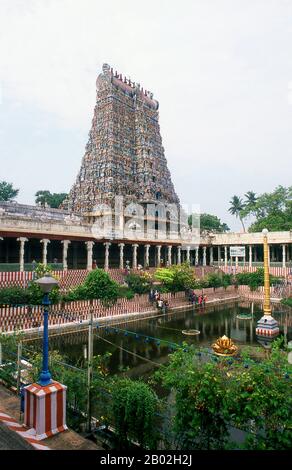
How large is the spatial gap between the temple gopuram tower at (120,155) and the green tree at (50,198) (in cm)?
2400

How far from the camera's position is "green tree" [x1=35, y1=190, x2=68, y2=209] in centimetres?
7500

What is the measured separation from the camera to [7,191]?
63.7m

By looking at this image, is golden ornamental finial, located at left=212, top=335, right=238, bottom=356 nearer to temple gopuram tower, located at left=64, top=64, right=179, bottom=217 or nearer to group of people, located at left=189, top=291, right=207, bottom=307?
group of people, located at left=189, top=291, right=207, bottom=307

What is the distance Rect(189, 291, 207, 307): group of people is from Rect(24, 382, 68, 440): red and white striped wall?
75.8 feet

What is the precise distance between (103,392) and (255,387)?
3602 millimetres

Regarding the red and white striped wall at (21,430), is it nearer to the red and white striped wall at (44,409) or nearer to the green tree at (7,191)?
the red and white striped wall at (44,409)

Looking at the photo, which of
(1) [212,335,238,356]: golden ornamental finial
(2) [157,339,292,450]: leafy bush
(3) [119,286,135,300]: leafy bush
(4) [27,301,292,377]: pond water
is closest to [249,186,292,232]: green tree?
(4) [27,301,292,377]: pond water

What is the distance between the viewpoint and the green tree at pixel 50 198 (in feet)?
246

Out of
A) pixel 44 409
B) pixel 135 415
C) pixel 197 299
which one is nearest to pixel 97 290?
pixel 197 299

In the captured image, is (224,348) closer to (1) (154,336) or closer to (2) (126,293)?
(1) (154,336)

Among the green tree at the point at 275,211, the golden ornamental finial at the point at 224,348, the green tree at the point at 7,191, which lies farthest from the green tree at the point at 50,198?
the golden ornamental finial at the point at 224,348

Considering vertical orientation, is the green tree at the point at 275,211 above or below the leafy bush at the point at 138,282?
above

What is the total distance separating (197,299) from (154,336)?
12016 millimetres

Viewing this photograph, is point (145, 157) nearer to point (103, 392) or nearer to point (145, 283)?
point (145, 283)
